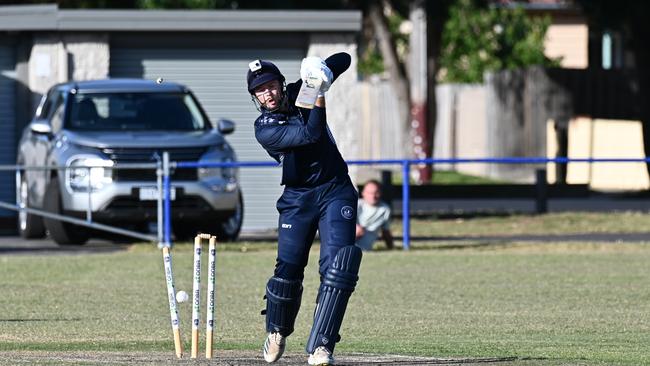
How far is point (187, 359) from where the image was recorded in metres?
10.1

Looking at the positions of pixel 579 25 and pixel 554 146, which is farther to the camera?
pixel 579 25

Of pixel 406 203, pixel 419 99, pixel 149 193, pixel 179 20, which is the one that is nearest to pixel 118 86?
pixel 149 193

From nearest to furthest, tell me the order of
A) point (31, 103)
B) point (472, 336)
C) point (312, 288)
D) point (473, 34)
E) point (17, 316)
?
point (472, 336), point (17, 316), point (312, 288), point (31, 103), point (473, 34)

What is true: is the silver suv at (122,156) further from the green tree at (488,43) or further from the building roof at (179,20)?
the green tree at (488,43)

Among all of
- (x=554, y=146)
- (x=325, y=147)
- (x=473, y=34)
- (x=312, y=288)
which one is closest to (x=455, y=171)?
(x=554, y=146)

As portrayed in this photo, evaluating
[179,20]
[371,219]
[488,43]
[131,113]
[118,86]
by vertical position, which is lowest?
[371,219]

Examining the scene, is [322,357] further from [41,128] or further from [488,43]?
[488,43]

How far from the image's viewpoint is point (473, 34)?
180 ft

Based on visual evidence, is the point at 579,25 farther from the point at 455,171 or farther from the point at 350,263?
the point at 350,263

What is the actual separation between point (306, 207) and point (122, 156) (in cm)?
1037

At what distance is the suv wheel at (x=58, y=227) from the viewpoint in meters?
20.5

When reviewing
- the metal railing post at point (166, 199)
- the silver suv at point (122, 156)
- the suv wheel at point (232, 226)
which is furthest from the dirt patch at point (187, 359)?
the suv wheel at point (232, 226)

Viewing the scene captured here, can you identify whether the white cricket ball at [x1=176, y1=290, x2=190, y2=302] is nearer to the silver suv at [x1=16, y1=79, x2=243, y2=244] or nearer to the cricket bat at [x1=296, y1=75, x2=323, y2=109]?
the cricket bat at [x1=296, y1=75, x2=323, y2=109]

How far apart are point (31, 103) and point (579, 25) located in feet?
115
